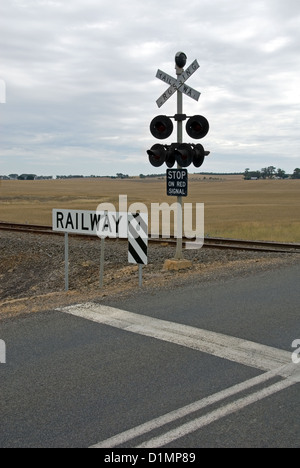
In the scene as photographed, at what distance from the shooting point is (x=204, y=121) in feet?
35.1

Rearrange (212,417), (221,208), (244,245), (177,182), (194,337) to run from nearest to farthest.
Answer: (212,417) → (194,337) → (177,182) → (244,245) → (221,208)

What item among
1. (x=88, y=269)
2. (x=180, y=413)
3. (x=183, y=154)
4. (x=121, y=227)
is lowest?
(x=88, y=269)

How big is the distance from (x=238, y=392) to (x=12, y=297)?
9122 millimetres

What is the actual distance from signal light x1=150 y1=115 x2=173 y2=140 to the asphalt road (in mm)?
4518

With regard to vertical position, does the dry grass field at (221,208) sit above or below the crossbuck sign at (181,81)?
below

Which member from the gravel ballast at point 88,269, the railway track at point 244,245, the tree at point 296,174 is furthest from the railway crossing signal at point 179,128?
the tree at point 296,174

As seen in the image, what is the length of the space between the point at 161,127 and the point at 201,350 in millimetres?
6417

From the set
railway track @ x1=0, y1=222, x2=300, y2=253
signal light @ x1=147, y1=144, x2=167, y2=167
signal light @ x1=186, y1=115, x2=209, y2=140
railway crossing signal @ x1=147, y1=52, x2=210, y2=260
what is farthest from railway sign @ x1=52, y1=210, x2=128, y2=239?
railway track @ x1=0, y1=222, x2=300, y2=253

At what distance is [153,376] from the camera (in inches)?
187

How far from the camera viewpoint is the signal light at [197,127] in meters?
10.7

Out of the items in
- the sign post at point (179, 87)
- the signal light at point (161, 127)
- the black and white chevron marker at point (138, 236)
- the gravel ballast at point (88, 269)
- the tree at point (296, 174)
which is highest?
the tree at point (296, 174)

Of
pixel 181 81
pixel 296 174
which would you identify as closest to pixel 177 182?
pixel 181 81

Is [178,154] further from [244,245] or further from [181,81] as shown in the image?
[244,245]

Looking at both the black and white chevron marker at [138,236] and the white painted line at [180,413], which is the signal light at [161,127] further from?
the white painted line at [180,413]
